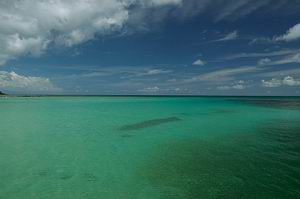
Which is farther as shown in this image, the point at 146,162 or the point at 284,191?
the point at 146,162

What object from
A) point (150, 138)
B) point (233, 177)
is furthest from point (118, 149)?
point (233, 177)

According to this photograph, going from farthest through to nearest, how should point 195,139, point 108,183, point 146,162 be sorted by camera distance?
point 195,139 < point 146,162 < point 108,183

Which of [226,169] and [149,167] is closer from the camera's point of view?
[226,169]

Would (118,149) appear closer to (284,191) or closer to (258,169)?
(258,169)

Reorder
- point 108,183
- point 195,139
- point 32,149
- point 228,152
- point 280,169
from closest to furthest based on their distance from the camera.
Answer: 1. point 108,183
2. point 280,169
3. point 228,152
4. point 32,149
5. point 195,139

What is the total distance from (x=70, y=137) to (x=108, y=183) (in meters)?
6.89

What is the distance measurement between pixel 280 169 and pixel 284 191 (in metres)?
1.65

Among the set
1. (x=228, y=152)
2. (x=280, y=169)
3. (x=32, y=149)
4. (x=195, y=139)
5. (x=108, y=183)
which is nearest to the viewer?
(x=108, y=183)

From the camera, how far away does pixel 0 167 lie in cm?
711

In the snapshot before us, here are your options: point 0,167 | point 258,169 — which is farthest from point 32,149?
point 258,169

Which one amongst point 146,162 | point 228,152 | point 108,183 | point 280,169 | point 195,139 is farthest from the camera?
point 195,139

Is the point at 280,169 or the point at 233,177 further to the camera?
the point at 280,169

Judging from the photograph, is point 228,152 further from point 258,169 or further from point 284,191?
point 284,191

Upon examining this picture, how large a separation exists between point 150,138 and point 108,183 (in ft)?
20.0
